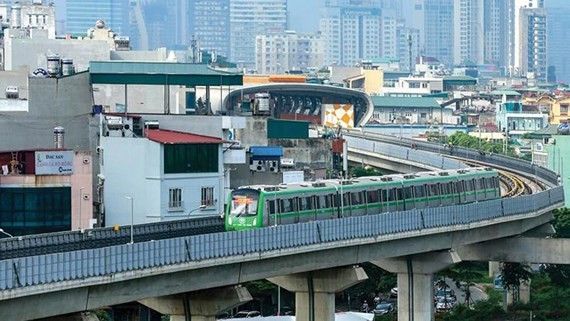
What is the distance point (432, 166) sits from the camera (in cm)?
10562

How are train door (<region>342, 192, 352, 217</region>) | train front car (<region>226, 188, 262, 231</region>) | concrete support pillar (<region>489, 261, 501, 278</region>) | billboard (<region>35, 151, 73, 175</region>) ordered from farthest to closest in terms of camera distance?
concrete support pillar (<region>489, 261, 501, 278</region>)
billboard (<region>35, 151, 73, 175</region>)
train door (<region>342, 192, 352, 217</region>)
train front car (<region>226, 188, 262, 231</region>)

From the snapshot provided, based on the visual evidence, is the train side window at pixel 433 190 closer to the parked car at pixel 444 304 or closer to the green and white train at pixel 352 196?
the green and white train at pixel 352 196

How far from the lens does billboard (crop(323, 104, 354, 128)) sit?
153125 mm

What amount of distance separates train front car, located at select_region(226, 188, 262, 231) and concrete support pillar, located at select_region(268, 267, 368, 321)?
343cm

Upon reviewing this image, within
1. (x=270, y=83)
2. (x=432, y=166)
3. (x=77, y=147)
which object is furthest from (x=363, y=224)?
(x=270, y=83)

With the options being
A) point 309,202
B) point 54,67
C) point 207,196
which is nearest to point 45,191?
point 207,196

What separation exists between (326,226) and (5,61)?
6774 centimetres

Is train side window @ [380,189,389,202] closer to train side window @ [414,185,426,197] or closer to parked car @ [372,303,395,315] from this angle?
train side window @ [414,185,426,197]

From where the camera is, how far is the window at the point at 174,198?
6769 cm

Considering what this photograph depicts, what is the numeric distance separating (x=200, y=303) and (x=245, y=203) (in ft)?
16.4

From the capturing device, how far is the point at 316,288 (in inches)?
2355


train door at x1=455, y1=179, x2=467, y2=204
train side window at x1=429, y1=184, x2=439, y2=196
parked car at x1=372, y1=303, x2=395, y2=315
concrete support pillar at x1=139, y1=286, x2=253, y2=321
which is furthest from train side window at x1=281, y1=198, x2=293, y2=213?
parked car at x1=372, y1=303, x2=395, y2=315

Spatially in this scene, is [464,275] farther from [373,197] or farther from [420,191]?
[373,197]

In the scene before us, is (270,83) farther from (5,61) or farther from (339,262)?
(339,262)
